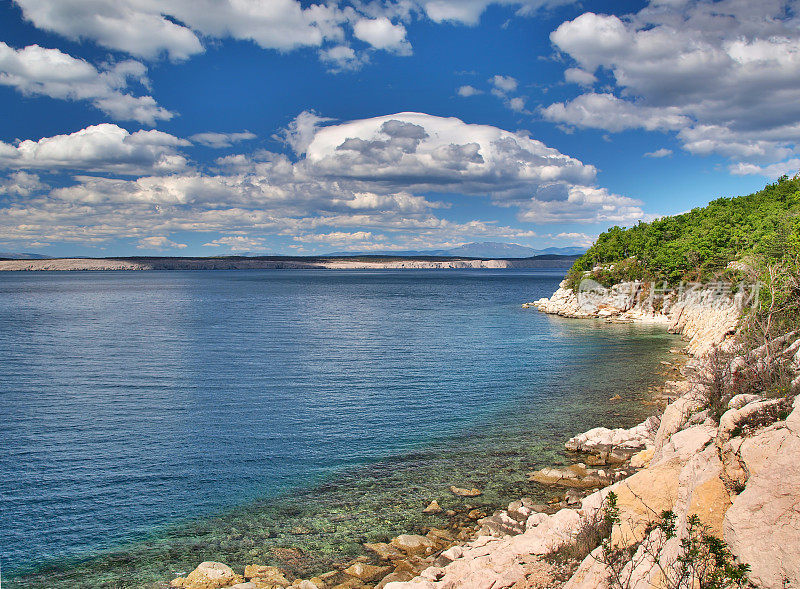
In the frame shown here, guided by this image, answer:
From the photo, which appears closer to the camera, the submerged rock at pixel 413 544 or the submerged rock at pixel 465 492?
the submerged rock at pixel 413 544

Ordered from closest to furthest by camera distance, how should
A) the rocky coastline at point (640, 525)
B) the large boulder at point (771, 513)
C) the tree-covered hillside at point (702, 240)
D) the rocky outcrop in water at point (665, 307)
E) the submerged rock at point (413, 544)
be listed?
the large boulder at point (771, 513), the rocky coastline at point (640, 525), the submerged rock at point (413, 544), the rocky outcrop in water at point (665, 307), the tree-covered hillside at point (702, 240)

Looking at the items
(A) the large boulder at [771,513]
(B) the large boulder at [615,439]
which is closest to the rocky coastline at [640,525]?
(A) the large boulder at [771,513]

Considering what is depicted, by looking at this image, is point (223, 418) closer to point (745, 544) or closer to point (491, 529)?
point (491, 529)

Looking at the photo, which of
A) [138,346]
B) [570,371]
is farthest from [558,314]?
[138,346]

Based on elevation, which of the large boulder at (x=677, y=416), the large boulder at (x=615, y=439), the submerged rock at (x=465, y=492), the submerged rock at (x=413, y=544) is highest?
the large boulder at (x=677, y=416)

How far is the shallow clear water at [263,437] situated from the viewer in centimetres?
1487

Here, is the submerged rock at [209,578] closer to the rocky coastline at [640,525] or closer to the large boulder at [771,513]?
the rocky coastline at [640,525]

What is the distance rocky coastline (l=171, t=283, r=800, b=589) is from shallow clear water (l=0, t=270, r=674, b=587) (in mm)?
1180

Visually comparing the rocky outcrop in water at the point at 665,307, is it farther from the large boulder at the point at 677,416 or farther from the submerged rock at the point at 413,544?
the submerged rock at the point at 413,544

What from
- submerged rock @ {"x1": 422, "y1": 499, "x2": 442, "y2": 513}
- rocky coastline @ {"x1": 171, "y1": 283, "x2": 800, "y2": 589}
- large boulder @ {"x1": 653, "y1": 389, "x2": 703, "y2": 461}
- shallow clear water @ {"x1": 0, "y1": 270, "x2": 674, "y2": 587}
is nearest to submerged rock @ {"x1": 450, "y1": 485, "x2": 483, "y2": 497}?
rocky coastline @ {"x1": 171, "y1": 283, "x2": 800, "y2": 589}

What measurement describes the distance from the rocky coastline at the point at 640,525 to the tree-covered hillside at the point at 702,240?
26244mm

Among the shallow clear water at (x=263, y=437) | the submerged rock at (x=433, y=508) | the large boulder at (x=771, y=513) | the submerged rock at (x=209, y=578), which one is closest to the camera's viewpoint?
the large boulder at (x=771, y=513)

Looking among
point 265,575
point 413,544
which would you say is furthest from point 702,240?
point 265,575

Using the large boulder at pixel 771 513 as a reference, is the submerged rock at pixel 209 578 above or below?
below
